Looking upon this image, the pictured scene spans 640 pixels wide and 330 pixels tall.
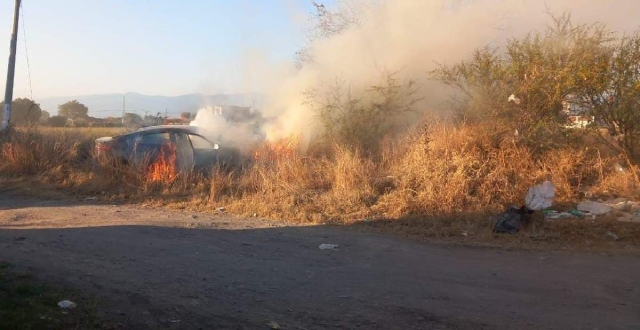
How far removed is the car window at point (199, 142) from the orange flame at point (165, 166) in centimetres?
48

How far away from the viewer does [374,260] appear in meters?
7.42

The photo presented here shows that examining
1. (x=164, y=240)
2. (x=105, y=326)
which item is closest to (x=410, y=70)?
(x=164, y=240)

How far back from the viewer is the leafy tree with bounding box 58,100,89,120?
41.1m

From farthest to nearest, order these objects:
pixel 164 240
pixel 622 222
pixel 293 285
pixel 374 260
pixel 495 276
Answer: pixel 622 222
pixel 164 240
pixel 374 260
pixel 495 276
pixel 293 285

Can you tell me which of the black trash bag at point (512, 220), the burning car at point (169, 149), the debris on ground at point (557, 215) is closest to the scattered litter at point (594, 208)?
the debris on ground at point (557, 215)

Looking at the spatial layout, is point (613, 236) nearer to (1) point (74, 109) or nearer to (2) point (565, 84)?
(2) point (565, 84)

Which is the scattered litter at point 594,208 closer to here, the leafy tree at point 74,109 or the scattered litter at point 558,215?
the scattered litter at point 558,215

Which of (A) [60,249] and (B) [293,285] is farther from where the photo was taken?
(A) [60,249]

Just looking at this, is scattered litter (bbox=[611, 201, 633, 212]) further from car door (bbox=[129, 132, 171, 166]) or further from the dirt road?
car door (bbox=[129, 132, 171, 166])

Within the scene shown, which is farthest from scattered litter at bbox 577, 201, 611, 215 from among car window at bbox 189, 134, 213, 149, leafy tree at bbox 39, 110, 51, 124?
leafy tree at bbox 39, 110, 51, 124

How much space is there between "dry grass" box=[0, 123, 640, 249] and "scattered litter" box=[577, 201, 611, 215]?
0.35m

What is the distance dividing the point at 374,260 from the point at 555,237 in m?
2.92

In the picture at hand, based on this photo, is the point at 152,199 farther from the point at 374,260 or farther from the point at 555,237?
the point at 555,237

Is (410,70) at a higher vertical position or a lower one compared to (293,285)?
higher
